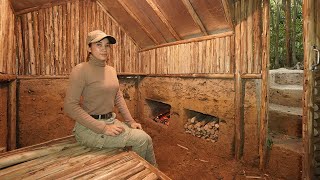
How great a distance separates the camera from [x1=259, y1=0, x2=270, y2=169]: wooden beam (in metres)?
3.76

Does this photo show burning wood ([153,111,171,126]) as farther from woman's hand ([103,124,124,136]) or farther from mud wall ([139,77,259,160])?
woman's hand ([103,124,124,136])

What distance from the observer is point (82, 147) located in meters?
2.92

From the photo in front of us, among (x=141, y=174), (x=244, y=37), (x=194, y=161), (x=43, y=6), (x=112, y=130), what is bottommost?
(x=194, y=161)

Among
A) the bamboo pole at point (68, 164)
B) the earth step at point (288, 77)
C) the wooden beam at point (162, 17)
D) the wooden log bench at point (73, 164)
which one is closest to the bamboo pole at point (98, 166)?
the wooden log bench at point (73, 164)

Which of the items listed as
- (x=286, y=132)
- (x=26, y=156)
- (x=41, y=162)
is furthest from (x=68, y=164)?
(x=286, y=132)

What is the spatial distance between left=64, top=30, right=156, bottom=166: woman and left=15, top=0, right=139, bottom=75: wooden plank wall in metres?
3.83

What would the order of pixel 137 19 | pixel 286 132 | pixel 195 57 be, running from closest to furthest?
1. pixel 286 132
2. pixel 195 57
3. pixel 137 19

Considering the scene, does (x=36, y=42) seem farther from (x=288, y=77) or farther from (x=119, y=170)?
(x=288, y=77)

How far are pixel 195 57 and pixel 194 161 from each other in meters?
2.66

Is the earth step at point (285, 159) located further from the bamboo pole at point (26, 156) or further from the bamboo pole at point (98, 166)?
the bamboo pole at point (26, 156)

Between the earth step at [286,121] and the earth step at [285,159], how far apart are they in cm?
32

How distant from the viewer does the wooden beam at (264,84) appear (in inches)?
148

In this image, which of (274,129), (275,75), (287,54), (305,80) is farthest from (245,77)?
(287,54)

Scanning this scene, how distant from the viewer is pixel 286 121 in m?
4.54
